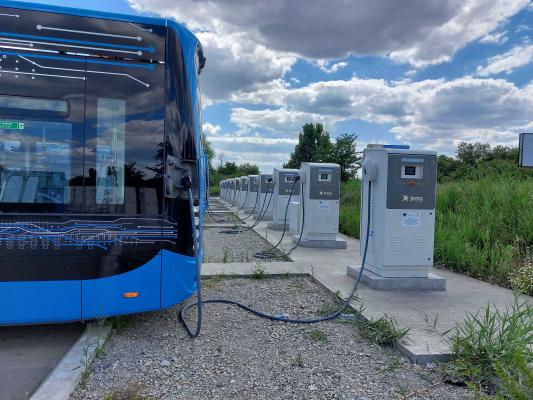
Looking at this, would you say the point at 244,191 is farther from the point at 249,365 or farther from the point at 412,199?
the point at 249,365

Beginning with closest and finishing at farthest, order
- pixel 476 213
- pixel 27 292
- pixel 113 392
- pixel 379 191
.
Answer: pixel 113 392, pixel 27 292, pixel 379 191, pixel 476 213

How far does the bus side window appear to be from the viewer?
4117mm

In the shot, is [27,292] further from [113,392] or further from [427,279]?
[427,279]

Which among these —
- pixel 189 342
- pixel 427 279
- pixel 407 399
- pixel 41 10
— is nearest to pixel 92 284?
pixel 189 342

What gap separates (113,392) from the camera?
3137mm

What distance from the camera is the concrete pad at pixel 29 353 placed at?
11.1ft

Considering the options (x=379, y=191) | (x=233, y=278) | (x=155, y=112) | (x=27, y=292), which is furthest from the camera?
(x=233, y=278)

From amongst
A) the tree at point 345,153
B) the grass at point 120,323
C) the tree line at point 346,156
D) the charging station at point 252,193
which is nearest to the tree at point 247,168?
the tree line at point 346,156

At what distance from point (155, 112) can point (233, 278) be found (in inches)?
140

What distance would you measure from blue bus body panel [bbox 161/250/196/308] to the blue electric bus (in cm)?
1

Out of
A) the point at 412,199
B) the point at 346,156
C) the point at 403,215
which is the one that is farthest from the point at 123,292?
the point at 346,156

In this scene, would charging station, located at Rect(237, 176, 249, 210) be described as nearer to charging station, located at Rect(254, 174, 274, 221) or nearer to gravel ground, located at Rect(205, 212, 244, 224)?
gravel ground, located at Rect(205, 212, 244, 224)

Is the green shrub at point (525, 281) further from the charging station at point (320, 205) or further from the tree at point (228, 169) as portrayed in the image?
the tree at point (228, 169)

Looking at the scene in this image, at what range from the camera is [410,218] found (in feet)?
19.4
